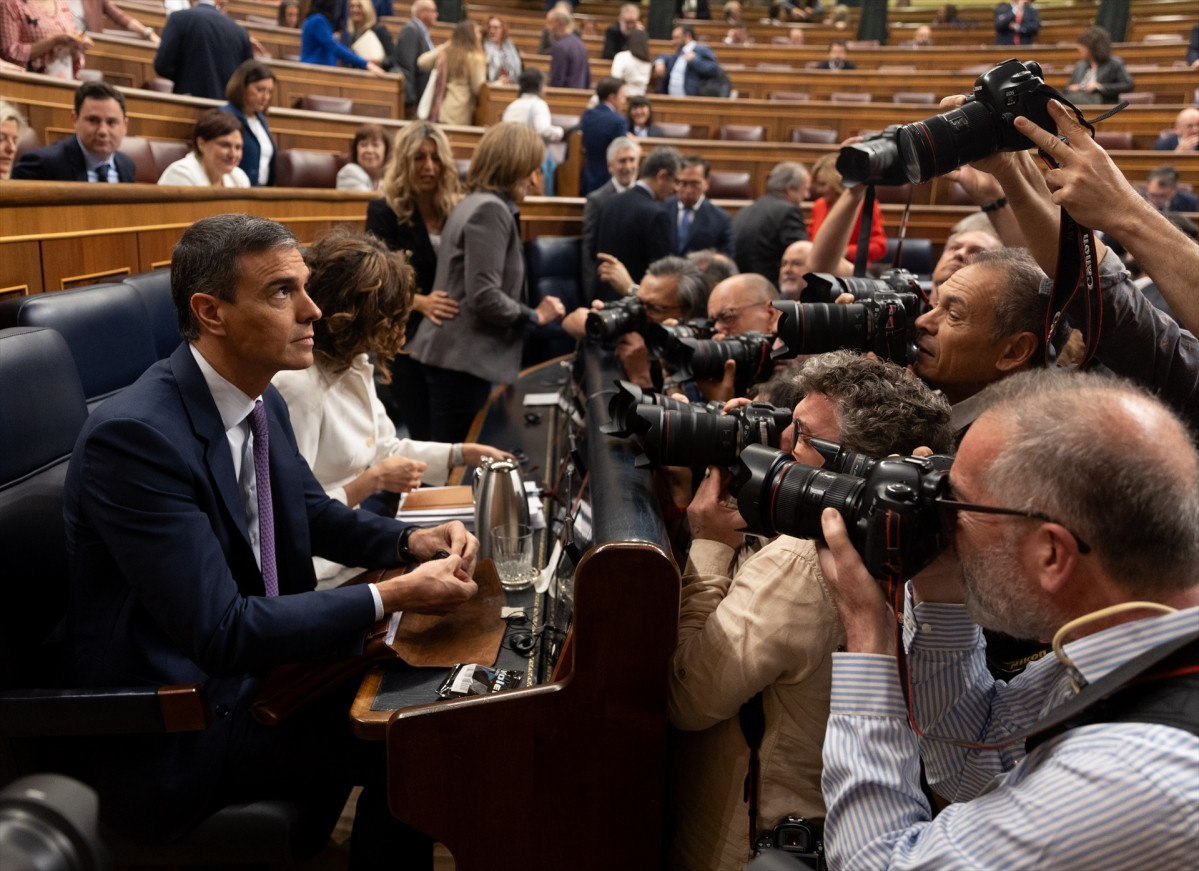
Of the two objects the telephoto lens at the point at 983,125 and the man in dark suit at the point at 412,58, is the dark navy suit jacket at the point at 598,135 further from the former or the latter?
the telephoto lens at the point at 983,125

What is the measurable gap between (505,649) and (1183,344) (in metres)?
1.19

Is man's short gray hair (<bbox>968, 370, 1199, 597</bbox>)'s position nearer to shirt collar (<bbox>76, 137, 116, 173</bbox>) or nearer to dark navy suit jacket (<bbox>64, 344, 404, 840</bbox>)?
dark navy suit jacket (<bbox>64, 344, 404, 840</bbox>)

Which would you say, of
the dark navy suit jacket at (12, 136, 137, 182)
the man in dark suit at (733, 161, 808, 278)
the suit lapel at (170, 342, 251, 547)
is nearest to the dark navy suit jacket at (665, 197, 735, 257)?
the man in dark suit at (733, 161, 808, 278)

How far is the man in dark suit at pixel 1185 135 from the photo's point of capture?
569 centimetres

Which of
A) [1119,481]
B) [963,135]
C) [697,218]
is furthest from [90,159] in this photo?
[1119,481]

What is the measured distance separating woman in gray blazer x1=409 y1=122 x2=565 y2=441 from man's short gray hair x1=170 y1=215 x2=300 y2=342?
142 centimetres

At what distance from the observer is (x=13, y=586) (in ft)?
4.60

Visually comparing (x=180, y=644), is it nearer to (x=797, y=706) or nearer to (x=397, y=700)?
(x=397, y=700)

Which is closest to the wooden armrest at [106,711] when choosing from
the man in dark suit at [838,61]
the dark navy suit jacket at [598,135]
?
the dark navy suit jacket at [598,135]

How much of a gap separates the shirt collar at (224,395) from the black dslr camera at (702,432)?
0.60 metres

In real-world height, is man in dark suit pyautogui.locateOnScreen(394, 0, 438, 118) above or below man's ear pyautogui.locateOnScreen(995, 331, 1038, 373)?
above

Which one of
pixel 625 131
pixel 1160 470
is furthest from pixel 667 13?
pixel 1160 470

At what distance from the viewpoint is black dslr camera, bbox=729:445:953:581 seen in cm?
91

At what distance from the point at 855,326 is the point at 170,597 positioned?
1.15 m
